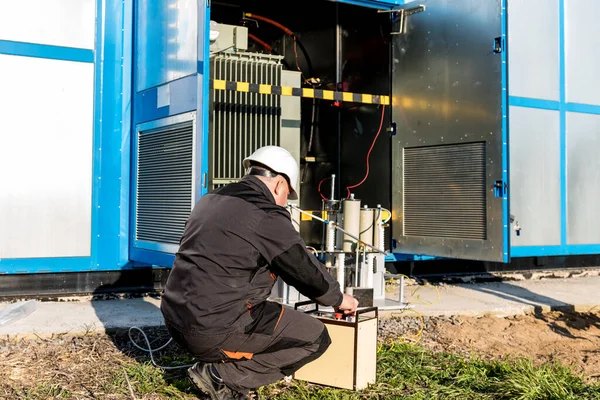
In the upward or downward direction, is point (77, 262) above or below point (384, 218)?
below

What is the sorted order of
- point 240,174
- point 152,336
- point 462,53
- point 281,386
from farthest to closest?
point 240,174, point 462,53, point 152,336, point 281,386

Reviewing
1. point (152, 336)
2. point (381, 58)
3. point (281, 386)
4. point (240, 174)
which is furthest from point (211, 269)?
point (381, 58)

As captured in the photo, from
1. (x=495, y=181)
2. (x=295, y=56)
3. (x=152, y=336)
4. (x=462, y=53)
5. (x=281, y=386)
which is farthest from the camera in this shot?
(x=295, y=56)

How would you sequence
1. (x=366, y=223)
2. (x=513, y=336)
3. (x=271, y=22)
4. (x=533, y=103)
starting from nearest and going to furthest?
(x=513, y=336) → (x=366, y=223) → (x=271, y=22) → (x=533, y=103)

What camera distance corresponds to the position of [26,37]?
183 inches

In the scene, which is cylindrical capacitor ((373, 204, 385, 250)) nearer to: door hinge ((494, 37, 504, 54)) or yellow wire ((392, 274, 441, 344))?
yellow wire ((392, 274, 441, 344))

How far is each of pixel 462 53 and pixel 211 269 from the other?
9.66ft

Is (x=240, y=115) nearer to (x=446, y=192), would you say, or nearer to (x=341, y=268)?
(x=341, y=268)

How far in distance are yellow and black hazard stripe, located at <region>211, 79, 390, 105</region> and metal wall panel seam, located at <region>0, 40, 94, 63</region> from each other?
1120 mm

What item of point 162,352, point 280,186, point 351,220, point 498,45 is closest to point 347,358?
point 280,186

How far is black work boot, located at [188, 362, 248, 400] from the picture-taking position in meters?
2.81

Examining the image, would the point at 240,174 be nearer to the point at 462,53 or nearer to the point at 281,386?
the point at 462,53

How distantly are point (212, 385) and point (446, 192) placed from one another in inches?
106

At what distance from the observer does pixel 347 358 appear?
3.03 metres
